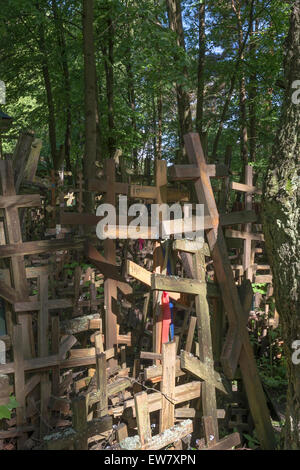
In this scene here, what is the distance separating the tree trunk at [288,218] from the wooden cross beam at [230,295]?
0.52 m

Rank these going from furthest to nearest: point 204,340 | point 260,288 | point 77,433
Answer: point 260,288, point 204,340, point 77,433

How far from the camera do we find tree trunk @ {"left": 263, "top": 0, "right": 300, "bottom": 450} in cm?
309

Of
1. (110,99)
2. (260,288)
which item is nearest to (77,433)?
(260,288)

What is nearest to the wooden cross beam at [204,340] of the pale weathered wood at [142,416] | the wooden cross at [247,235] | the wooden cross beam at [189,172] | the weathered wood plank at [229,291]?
the weathered wood plank at [229,291]

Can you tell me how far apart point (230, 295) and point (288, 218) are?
3.36 feet

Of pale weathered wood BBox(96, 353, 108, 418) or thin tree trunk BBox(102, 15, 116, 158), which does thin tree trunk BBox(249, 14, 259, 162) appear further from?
pale weathered wood BBox(96, 353, 108, 418)

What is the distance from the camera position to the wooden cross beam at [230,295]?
374 cm

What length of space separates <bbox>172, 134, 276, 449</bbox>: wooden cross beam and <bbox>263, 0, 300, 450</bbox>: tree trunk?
519 mm

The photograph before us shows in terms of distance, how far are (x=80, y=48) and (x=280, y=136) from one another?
34.7ft

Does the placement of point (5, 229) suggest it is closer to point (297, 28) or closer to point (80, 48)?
point (297, 28)

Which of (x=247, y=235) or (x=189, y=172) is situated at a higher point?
(x=189, y=172)

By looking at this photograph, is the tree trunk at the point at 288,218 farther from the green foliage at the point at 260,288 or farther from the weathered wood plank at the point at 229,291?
the green foliage at the point at 260,288

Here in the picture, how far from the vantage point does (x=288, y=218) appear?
309cm

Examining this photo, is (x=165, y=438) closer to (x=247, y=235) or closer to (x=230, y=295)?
(x=230, y=295)
